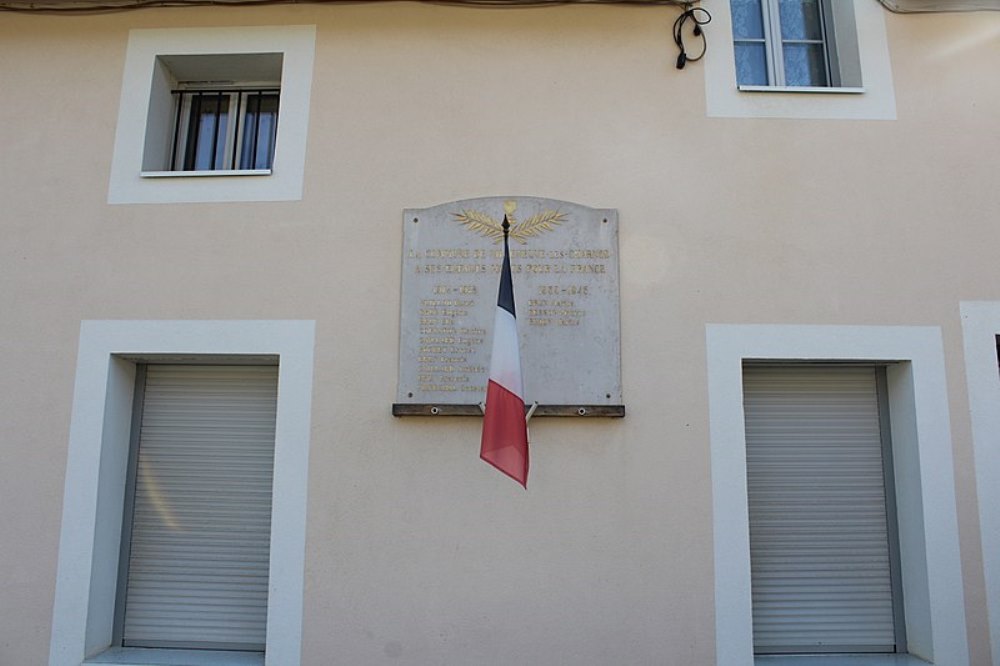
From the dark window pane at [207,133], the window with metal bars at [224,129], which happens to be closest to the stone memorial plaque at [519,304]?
the window with metal bars at [224,129]

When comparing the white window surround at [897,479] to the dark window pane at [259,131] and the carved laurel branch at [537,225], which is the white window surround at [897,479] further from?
the dark window pane at [259,131]

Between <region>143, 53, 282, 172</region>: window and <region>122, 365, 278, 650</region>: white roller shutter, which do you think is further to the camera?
<region>143, 53, 282, 172</region>: window

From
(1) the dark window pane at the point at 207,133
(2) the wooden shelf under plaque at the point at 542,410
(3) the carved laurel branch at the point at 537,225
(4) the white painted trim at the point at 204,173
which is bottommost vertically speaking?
(2) the wooden shelf under plaque at the point at 542,410

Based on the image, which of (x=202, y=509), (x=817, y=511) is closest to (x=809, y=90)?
(x=817, y=511)

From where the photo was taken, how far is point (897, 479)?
15.4ft

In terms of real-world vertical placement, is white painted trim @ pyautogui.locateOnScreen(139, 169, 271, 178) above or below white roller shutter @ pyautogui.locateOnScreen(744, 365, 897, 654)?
above

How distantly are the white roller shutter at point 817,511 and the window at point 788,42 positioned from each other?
194 cm

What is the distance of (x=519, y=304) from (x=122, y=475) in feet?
8.57

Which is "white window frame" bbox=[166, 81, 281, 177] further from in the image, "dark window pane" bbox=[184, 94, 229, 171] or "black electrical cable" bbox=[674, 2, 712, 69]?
"black electrical cable" bbox=[674, 2, 712, 69]

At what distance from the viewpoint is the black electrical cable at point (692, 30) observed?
195 inches

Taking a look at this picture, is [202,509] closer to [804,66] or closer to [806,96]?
[806,96]

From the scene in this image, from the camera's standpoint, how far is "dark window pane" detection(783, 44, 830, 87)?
5297mm

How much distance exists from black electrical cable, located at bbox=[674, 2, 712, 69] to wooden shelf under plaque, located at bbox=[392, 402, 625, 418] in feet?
7.15

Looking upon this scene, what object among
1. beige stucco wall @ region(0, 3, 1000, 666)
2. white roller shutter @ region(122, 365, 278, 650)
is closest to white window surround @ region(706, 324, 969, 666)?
beige stucco wall @ region(0, 3, 1000, 666)
